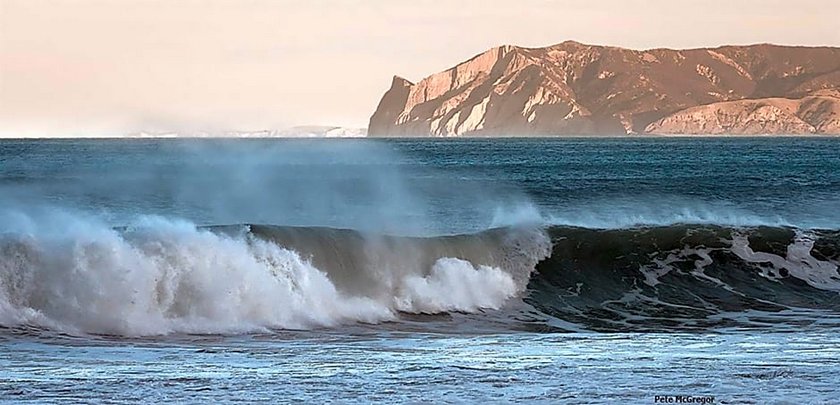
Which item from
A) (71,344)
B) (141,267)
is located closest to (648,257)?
(141,267)

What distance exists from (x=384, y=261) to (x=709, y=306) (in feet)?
19.4

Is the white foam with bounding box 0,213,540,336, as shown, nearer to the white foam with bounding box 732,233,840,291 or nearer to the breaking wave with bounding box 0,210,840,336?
the breaking wave with bounding box 0,210,840,336

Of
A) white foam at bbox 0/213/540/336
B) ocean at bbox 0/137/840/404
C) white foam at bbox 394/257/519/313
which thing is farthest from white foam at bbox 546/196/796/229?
white foam at bbox 0/213/540/336

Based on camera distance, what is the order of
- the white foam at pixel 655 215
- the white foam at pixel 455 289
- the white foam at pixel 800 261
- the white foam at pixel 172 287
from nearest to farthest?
1. the white foam at pixel 172 287
2. the white foam at pixel 455 289
3. the white foam at pixel 800 261
4. the white foam at pixel 655 215

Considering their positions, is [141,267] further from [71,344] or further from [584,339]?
[584,339]

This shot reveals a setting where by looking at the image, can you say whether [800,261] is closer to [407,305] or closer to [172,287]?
[407,305]

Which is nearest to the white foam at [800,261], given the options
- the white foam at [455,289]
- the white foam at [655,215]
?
the white foam at [655,215]

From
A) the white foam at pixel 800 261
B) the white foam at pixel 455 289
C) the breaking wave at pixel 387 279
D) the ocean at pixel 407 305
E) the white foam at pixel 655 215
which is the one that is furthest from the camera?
the white foam at pixel 655 215

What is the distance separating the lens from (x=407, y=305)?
785 inches

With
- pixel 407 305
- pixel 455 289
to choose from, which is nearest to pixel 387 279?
pixel 407 305

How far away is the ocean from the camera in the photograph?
11242 mm

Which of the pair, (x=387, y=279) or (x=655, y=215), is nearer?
(x=387, y=279)

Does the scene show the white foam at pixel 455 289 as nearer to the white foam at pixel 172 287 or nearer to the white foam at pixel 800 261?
the white foam at pixel 172 287

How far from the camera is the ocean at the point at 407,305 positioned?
36.9ft
